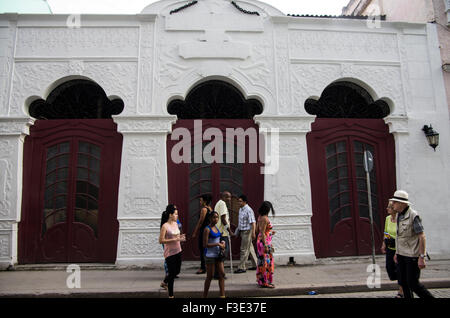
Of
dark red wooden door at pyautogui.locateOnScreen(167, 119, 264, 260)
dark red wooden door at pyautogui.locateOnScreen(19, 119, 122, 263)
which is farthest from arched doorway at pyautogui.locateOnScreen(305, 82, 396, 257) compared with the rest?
dark red wooden door at pyautogui.locateOnScreen(19, 119, 122, 263)

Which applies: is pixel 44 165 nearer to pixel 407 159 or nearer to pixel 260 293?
pixel 260 293

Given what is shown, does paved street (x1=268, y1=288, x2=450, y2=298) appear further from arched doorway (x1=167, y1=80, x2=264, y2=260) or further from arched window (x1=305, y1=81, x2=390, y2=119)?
arched window (x1=305, y1=81, x2=390, y2=119)

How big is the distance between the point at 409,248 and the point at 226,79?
5.42 m

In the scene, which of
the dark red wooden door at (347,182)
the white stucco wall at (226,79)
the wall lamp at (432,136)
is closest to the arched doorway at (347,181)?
the dark red wooden door at (347,182)

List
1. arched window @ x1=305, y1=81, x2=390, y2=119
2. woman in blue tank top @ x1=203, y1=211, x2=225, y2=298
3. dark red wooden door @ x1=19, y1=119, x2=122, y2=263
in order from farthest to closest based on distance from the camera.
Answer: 1. arched window @ x1=305, y1=81, x2=390, y2=119
2. dark red wooden door @ x1=19, y1=119, x2=122, y2=263
3. woman in blue tank top @ x1=203, y1=211, x2=225, y2=298

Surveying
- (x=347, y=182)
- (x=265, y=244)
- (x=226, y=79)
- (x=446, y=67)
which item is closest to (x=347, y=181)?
(x=347, y=182)

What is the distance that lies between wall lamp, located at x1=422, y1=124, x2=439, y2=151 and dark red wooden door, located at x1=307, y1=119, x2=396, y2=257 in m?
0.83

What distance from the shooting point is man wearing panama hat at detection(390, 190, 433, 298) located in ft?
12.6

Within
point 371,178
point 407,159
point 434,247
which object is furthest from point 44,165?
point 434,247

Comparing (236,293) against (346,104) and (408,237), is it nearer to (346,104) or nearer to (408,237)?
(408,237)

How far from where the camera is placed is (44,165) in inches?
293

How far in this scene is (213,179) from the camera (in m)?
7.45

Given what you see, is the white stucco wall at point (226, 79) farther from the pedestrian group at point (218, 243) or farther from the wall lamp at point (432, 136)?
the pedestrian group at point (218, 243)
